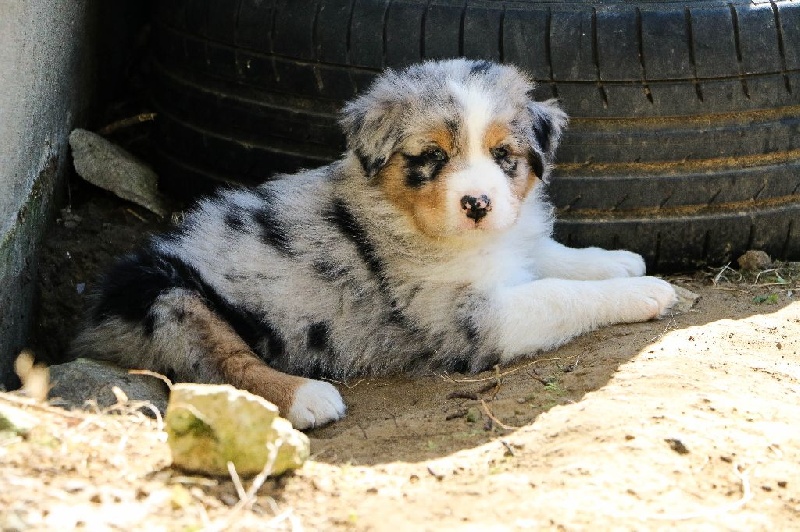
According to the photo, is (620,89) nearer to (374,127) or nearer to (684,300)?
(684,300)

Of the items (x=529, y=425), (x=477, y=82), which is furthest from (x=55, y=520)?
(x=477, y=82)

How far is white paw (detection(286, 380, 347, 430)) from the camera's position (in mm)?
3893

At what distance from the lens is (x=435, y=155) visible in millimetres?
4203

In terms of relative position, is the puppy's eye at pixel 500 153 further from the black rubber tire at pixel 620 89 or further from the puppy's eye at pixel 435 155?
the black rubber tire at pixel 620 89

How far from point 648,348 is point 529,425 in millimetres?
845

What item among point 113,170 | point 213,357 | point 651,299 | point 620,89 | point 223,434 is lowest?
point 213,357

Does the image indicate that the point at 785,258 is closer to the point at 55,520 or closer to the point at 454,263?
the point at 454,263

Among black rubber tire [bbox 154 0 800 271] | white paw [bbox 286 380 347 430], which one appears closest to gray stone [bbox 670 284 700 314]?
black rubber tire [bbox 154 0 800 271]

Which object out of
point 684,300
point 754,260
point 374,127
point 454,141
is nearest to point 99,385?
point 374,127

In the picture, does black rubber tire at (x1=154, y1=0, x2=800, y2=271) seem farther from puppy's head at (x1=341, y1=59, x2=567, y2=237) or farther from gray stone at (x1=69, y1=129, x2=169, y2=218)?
gray stone at (x1=69, y1=129, x2=169, y2=218)

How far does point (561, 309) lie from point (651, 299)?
39 centimetres

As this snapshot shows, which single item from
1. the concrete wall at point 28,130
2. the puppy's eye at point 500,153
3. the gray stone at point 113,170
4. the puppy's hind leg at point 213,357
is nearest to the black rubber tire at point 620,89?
the puppy's eye at point 500,153

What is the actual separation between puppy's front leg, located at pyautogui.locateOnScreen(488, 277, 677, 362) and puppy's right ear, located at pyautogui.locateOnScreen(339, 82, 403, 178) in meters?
0.76

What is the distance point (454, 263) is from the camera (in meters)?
4.39
